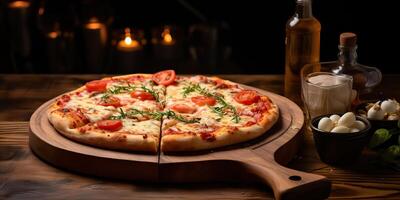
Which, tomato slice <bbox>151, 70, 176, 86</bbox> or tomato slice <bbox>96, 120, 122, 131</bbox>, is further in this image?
tomato slice <bbox>151, 70, 176, 86</bbox>

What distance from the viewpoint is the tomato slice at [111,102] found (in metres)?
2.84

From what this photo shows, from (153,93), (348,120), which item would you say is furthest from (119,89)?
(348,120)

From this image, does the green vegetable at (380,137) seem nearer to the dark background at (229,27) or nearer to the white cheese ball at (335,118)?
the white cheese ball at (335,118)

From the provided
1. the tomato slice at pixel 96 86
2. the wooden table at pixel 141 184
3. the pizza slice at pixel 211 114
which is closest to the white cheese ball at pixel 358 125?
the wooden table at pixel 141 184

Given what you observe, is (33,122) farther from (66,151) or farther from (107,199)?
(107,199)

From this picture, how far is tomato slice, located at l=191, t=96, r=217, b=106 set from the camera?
2.86 m

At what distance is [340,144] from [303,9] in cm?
70

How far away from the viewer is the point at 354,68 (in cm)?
288

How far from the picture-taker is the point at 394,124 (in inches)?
98.5

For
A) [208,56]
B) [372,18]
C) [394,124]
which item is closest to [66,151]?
[394,124]

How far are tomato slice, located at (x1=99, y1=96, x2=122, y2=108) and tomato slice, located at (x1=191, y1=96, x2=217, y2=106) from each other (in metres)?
0.29

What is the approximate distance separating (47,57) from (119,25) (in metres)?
0.60

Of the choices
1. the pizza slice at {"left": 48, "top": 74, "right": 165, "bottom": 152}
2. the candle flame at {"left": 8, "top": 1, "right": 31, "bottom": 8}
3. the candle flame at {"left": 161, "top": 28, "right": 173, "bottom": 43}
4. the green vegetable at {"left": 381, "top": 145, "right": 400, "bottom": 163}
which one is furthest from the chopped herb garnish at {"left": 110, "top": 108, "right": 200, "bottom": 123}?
the candle flame at {"left": 8, "top": 1, "right": 31, "bottom": 8}

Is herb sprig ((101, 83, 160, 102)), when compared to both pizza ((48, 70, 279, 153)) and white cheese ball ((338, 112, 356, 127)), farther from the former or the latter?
white cheese ball ((338, 112, 356, 127))
